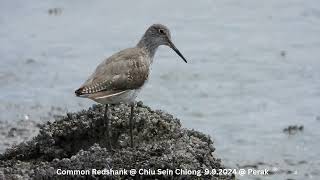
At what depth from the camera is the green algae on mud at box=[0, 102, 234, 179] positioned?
668 centimetres

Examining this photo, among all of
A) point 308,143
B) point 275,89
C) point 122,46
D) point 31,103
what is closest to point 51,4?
point 122,46

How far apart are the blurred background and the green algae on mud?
240 centimetres

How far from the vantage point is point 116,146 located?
24.8 feet

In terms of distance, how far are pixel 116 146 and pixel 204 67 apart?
5.40 m

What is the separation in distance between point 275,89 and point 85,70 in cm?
306

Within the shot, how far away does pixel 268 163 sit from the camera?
1004cm

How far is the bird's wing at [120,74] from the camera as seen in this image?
7562 millimetres

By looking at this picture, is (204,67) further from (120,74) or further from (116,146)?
(116,146)

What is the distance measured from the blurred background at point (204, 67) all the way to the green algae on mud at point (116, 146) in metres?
2.40

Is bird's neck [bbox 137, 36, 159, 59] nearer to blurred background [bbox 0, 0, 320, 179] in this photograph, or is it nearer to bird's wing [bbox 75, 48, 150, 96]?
bird's wing [bbox 75, 48, 150, 96]

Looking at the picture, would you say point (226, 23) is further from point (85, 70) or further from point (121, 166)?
point (121, 166)

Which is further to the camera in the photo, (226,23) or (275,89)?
(226,23)

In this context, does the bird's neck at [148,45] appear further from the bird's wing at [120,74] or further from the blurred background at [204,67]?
the blurred background at [204,67]

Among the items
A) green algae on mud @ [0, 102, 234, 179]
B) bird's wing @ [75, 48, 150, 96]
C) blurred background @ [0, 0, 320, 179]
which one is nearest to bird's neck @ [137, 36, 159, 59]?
bird's wing @ [75, 48, 150, 96]
